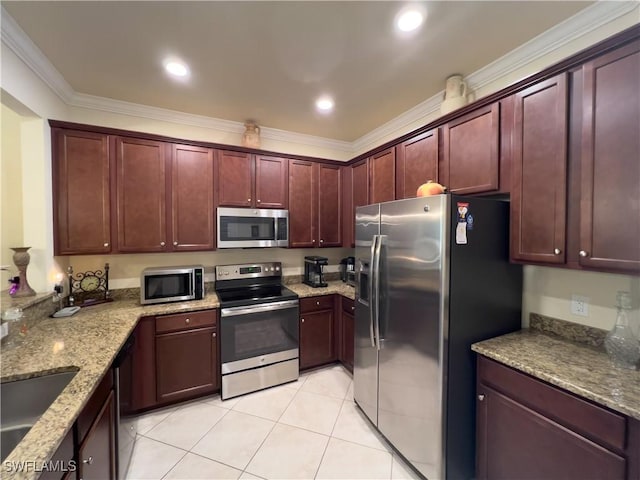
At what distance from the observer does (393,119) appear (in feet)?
9.65

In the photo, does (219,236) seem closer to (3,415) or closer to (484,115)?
(3,415)

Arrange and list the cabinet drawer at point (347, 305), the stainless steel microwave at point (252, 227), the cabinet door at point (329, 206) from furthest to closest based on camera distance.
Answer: the cabinet door at point (329, 206), the cabinet drawer at point (347, 305), the stainless steel microwave at point (252, 227)

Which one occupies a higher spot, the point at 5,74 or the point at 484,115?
the point at 5,74

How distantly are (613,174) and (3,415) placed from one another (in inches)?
116

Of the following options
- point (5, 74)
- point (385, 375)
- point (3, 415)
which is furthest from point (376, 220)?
point (5, 74)

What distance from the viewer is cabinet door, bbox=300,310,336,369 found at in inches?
111

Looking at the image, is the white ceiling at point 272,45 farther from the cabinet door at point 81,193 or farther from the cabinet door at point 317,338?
the cabinet door at point 317,338

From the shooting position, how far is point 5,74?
159cm

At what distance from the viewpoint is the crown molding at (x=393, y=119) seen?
1.54 meters

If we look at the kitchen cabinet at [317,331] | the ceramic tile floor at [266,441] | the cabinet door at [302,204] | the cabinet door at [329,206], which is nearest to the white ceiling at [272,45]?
the cabinet door at [302,204]

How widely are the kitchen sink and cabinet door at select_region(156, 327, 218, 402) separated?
0.99m

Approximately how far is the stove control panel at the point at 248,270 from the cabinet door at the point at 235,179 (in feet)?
2.33

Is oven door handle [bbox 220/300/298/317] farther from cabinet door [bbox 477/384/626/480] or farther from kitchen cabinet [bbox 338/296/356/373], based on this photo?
cabinet door [bbox 477/384/626/480]

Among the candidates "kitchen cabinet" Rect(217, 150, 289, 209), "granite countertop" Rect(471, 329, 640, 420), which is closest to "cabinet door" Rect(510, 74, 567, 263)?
"granite countertop" Rect(471, 329, 640, 420)
